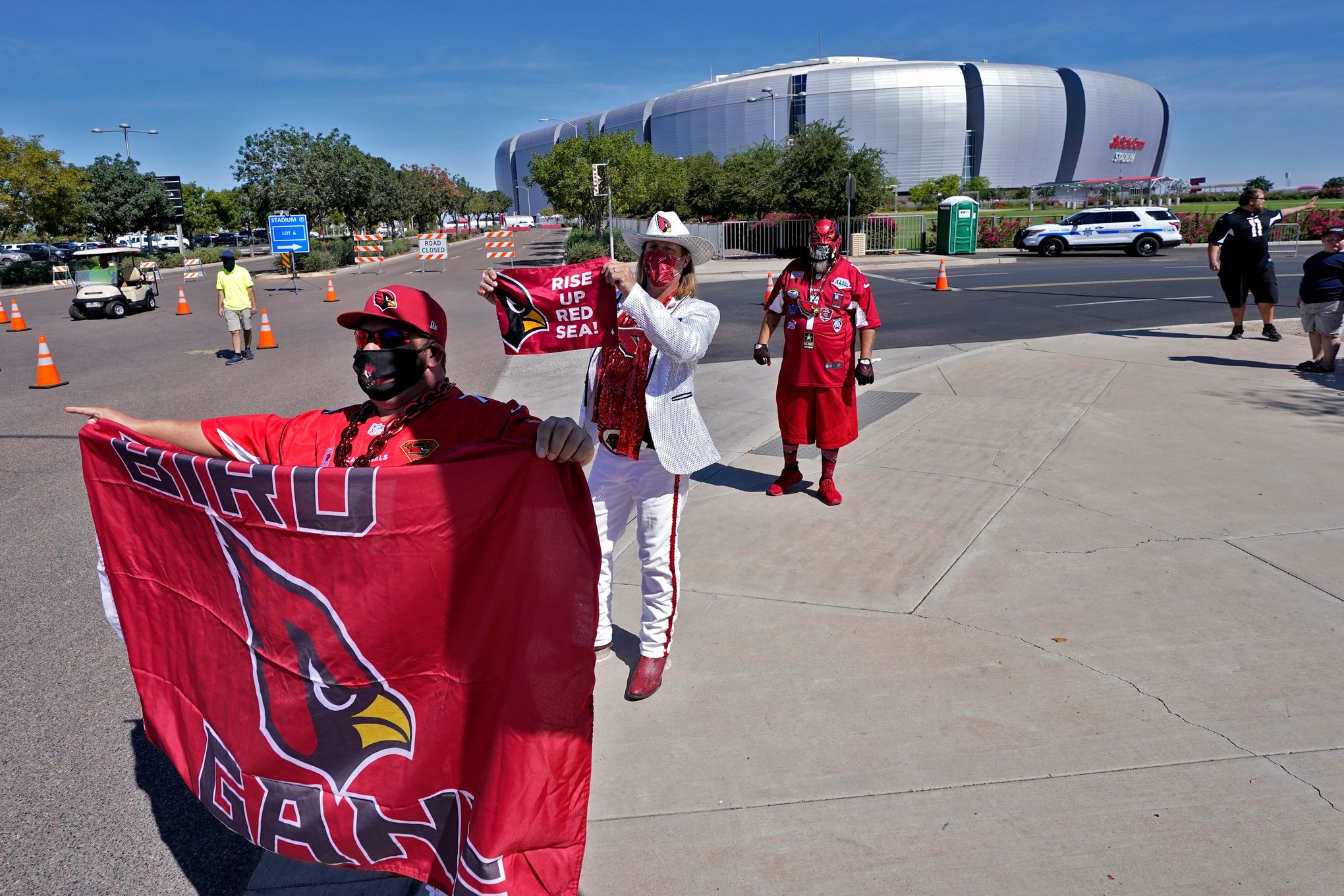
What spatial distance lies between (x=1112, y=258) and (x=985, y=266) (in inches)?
230

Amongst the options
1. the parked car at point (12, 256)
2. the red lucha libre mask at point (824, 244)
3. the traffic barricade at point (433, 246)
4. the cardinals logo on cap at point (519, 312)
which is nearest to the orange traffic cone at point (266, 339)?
the red lucha libre mask at point (824, 244)

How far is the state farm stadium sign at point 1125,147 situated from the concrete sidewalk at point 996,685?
147 m

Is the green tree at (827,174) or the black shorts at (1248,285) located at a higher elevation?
the green tree at (827,174)

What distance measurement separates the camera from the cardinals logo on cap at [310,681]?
2.30 metres

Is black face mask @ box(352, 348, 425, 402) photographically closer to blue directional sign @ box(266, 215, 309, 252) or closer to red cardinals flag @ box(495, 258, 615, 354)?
red cardinals flag @ box(495, 258, 615, 354)

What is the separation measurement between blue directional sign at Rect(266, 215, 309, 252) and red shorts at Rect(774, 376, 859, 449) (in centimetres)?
3182

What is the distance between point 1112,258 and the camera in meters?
32.4

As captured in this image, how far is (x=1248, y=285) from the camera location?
454 inches

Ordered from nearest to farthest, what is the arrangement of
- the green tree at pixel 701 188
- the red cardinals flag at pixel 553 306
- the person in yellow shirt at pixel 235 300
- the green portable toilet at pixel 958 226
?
1. the red cardinals flag at pixel 553 306
2. the person in yellow shirt at pixel 235 300
3. the green portable toilet at pixel 958 226
4. the green tree at pixel 701 188

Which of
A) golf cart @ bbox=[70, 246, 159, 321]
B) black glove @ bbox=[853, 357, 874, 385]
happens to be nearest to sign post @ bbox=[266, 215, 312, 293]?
Answer: golf cart @ bbox=[70, 246, 159, 321]

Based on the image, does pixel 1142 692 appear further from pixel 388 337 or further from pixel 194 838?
pixel 194 838

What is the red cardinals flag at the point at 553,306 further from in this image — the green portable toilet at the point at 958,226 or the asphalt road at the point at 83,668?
the green portable toilet at the point at 958,226

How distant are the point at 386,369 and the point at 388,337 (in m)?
0.09

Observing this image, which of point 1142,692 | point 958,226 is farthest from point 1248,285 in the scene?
point 958,226
